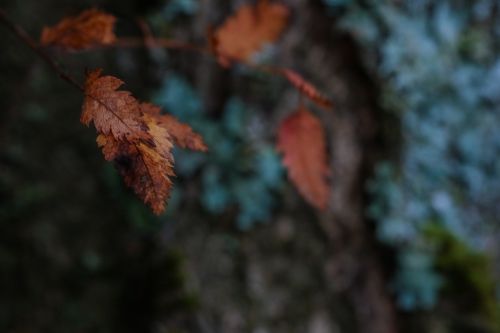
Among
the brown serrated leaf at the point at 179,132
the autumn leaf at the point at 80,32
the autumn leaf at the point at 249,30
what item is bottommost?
the brown serrated leaf at the point at 179,132

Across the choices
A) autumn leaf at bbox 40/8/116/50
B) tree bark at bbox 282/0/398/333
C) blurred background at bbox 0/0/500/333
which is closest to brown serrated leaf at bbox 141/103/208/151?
autumn leaf at bbox 40/8/116/50

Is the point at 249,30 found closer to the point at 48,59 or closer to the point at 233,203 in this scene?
the point at 48,59

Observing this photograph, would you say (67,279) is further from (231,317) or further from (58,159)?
(231,317)

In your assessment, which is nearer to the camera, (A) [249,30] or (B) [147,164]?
(B) [147,164]

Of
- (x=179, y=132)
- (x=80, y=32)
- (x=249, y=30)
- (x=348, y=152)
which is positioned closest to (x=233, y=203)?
(x=348, y=152)

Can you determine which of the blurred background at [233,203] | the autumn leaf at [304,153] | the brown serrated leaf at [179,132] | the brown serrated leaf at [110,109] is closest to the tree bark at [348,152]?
the blurred background at [233,203]

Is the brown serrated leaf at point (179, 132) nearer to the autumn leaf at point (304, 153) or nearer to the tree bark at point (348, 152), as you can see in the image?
the autumn leaf at point (304, 153)
